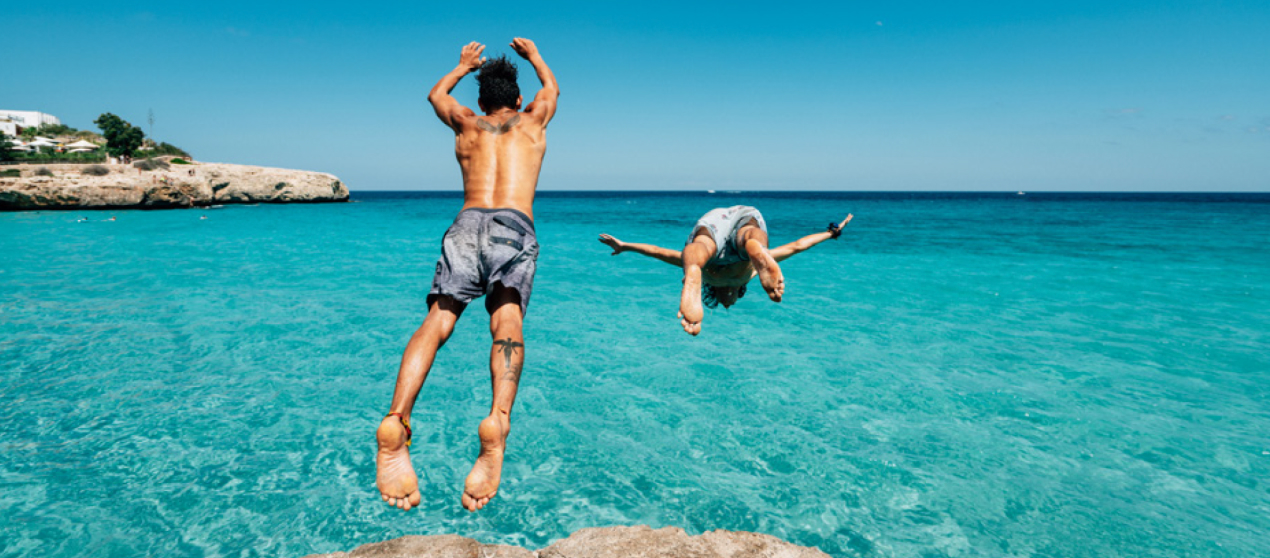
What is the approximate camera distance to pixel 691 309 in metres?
4.64

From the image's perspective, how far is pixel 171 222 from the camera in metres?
43.6

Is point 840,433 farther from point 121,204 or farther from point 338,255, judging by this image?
point 121,204

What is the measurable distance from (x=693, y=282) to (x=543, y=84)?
2.08m

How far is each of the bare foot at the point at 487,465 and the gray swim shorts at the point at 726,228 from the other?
3.21 metres

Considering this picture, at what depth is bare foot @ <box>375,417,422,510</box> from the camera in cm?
344

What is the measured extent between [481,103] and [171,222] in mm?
50921

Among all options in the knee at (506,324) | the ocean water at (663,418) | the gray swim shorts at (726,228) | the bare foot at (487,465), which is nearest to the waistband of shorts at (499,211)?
the knee at (506,324)

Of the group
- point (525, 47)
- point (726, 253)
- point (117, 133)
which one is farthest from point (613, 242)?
point (117, 133)

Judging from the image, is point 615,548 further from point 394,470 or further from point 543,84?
point 543,84

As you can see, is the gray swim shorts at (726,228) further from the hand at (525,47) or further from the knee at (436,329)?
the knee at (436,329)

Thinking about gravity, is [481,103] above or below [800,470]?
above

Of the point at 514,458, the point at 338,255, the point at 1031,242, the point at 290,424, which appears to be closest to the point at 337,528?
the point at 514,458

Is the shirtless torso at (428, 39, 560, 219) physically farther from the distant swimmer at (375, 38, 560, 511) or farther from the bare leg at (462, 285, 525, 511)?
the bare leg at (462, 285, 525, 511)

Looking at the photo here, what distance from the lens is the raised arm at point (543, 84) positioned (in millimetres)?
4730
